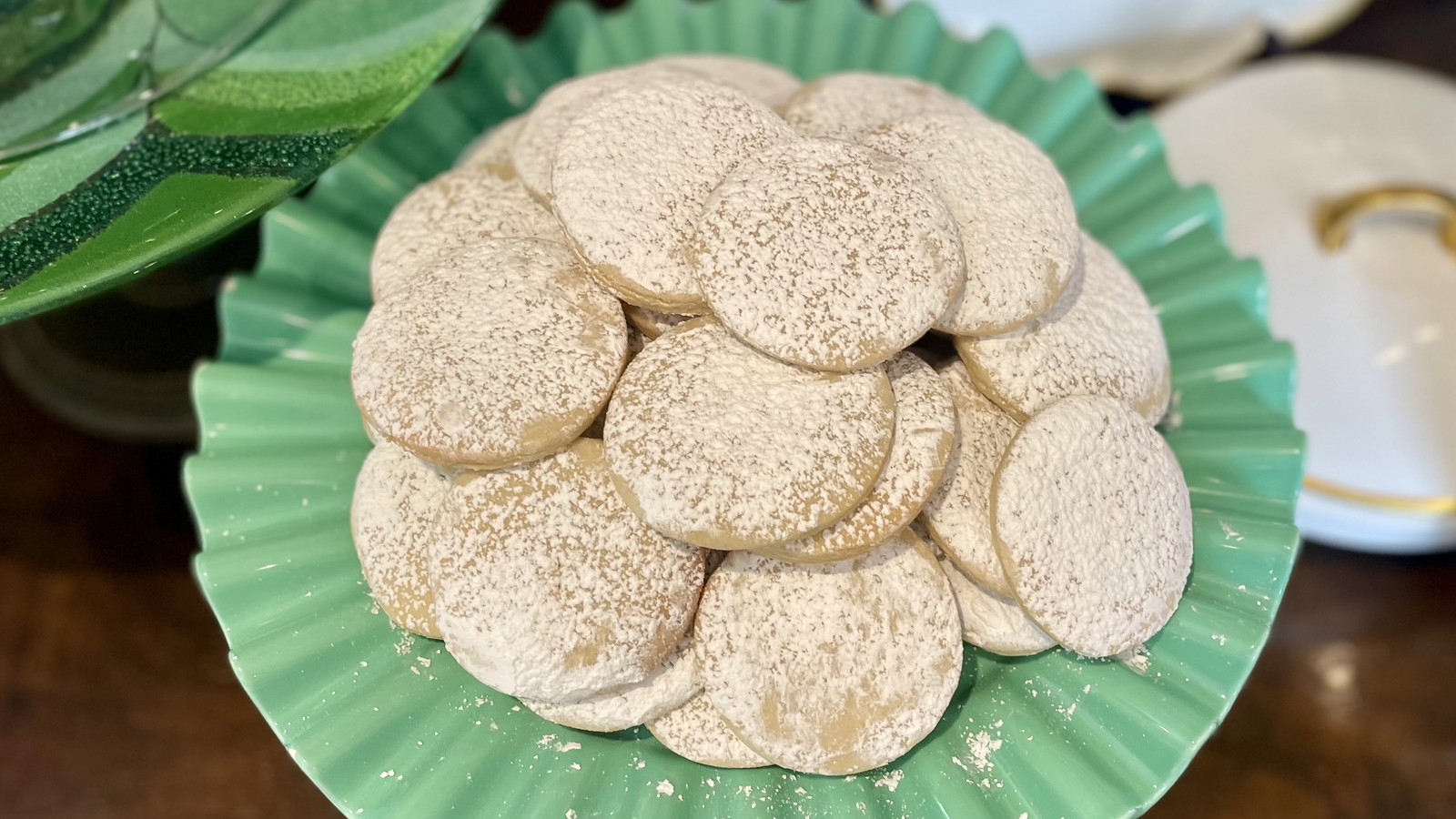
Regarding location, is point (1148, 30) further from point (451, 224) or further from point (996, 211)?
point (451, 224)

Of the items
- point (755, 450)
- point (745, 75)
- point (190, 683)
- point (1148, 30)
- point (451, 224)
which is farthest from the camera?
point (1148, 30)

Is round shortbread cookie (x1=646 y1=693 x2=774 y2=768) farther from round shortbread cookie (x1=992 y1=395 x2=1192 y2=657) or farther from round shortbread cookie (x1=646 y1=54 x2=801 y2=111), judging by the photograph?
round shortbread cookie (x1=646 y1=54 x2=801 y2=111)

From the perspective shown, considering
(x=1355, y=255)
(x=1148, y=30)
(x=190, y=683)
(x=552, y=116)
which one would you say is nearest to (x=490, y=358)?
(x=552, y=116)

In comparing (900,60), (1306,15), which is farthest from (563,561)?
(1306,15)

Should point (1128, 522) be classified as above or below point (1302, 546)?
above

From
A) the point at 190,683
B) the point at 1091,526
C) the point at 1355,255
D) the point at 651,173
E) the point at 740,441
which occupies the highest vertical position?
the point at 651,173

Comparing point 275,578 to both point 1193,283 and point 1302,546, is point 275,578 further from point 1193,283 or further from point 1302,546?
point 1302,546

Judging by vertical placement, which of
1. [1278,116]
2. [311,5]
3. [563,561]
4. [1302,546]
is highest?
[311,5]

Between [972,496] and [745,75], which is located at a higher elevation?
[745,75]
